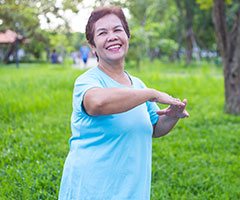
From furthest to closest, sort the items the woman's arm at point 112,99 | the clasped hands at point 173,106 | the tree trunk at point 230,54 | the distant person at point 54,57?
1. the distant person at point 54,57
2. the tree trunk at point 230,54
3. the clasped hands at point 173,106
4. the woman's arm at point 112,99

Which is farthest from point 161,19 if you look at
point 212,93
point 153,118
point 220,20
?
point 153,118

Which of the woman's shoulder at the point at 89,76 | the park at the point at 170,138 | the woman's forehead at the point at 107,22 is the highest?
the woman's forehead at the point at 107,22

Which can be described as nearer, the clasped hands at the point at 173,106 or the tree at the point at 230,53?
the clasped hands at the point at 173,106

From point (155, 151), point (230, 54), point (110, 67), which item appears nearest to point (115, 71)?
point (110, 67)

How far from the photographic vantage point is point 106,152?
1.77 m

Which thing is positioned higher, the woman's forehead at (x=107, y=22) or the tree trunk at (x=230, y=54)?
the woman's forehead at (x=107, y=22)

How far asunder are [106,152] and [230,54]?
5749 millimetres

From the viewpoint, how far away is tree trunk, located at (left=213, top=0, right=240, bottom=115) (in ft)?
23.2

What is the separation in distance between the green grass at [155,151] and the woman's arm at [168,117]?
152cm

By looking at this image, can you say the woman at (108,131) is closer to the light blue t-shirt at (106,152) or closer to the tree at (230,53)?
the light blue t-shirt at (106,152)

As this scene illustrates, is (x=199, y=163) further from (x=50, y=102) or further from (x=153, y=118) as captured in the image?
(x=50, y=102)

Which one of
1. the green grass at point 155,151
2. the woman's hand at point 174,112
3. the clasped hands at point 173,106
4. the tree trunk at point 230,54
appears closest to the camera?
the clasped hands at point 173,106

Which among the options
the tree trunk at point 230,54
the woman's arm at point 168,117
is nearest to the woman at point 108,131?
the woman's arm at point 168,117

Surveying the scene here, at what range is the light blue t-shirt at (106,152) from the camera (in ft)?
5.75
